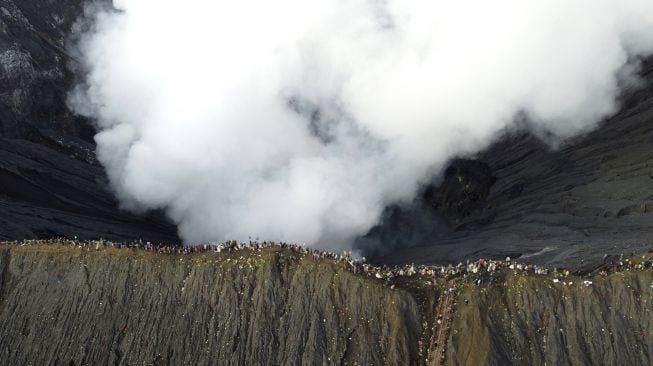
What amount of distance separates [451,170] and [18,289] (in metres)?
78.1

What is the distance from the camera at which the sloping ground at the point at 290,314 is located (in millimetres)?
53094

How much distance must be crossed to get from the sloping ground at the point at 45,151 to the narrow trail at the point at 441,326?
61.3 meters

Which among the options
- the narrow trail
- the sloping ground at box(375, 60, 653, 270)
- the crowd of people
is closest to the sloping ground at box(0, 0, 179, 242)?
the crowd of people

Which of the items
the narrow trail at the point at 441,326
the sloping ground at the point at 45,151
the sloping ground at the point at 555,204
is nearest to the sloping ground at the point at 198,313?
the narrow trail at the point at 441,326

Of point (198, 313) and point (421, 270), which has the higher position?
point (421, 270)

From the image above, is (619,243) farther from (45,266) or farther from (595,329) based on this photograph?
(45,266)

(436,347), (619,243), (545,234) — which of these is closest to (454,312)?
(436,347)

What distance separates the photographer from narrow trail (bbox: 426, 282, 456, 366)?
53.8 metres

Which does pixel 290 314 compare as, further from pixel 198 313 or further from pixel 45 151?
pixel 45 151

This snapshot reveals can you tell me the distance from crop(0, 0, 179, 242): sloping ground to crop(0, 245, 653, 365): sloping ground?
25.2 meters

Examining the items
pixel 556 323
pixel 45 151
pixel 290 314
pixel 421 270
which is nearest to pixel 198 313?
pixel 290 314

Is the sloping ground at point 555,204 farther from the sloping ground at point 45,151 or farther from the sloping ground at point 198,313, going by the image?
the sloping ground at point 45,151

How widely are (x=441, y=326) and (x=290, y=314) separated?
15.3 meters

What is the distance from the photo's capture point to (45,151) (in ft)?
366
